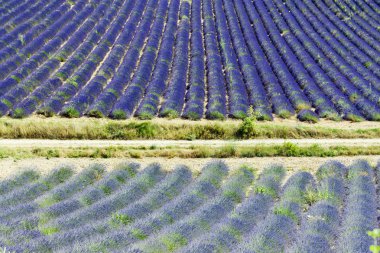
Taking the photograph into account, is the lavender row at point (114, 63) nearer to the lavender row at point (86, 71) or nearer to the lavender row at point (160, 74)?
the lavender row at point (86, 71)

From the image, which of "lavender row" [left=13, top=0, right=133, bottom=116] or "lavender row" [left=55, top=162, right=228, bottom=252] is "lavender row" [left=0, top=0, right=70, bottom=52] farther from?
"lavender row" [left=55, top=162, right=228, bottom=252]

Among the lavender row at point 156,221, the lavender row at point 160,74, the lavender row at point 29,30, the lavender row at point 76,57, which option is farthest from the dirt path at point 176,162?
the lavender row at point 29,30

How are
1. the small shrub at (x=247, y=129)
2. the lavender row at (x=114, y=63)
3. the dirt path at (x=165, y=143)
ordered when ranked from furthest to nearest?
1. the lavender row at (x=114, y=63)
2. the small shrub at (x=247, y=129)
3. the dirt path at (x=165, y=143)

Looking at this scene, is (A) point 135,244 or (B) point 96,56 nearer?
(A) point 135,244

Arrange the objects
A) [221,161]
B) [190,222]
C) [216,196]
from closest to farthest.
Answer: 1. [190,222]
2. [216,196]
3. [221,161]

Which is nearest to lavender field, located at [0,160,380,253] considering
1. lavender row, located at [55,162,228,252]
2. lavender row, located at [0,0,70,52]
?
lavender row, located at [55,162,228,252]

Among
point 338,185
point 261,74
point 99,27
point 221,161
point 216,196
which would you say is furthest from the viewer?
point 99,27

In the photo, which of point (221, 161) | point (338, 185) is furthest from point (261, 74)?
point (338, 185)

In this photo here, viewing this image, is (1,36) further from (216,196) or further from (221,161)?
(216,196)
